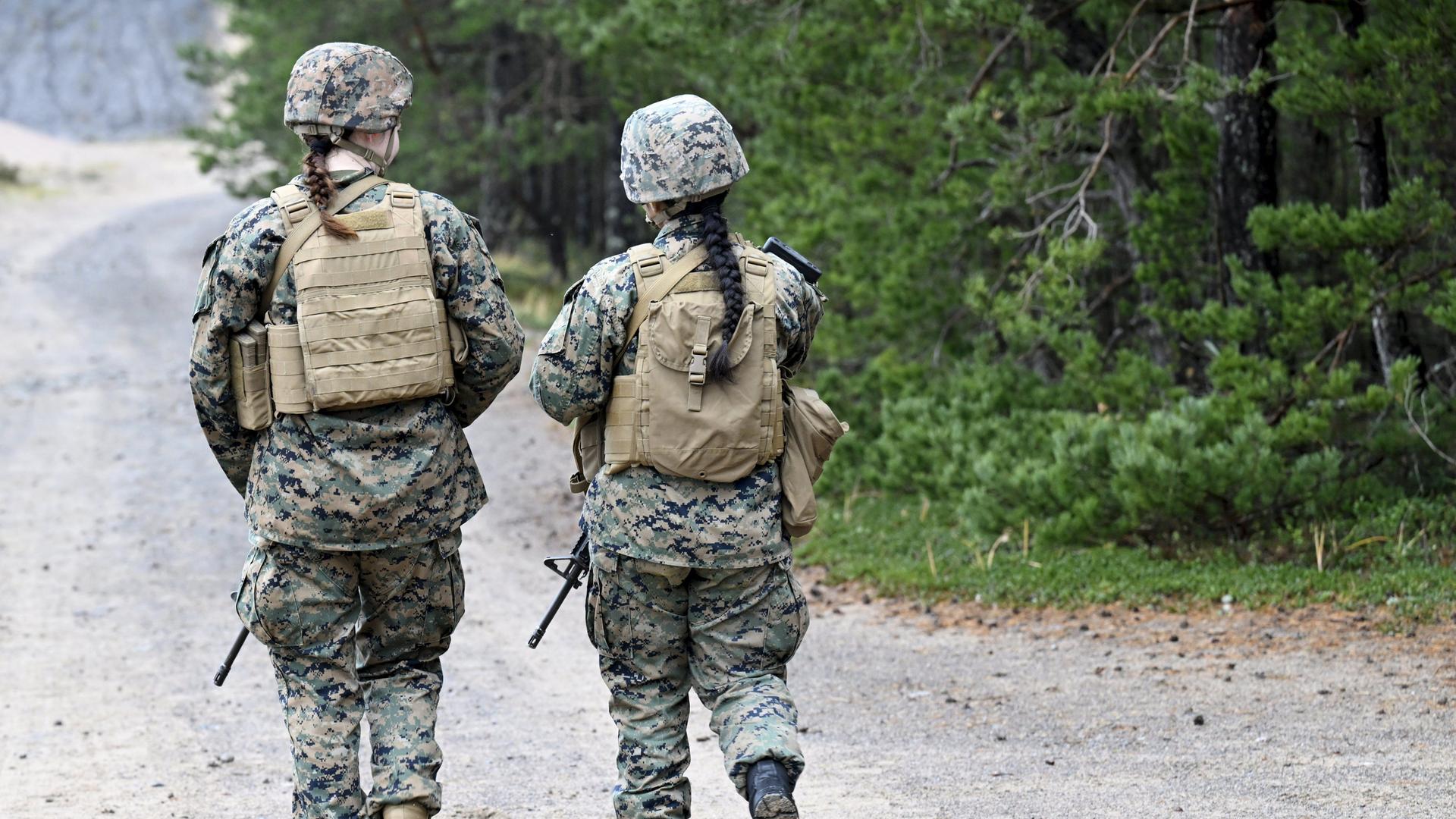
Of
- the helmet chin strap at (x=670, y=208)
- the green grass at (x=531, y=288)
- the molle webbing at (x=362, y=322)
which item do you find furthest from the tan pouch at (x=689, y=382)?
the green grass at (x=531, y=288)

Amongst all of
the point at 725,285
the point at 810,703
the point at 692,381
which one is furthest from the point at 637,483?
the point at 810,703

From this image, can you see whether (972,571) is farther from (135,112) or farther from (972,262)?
(135,112)

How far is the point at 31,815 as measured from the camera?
16.2 feet

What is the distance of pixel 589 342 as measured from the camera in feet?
12.7

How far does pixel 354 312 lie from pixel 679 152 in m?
0.95

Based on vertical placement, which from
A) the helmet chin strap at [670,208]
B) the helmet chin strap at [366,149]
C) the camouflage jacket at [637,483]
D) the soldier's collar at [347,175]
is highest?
the helmet chin strap at [366,149]

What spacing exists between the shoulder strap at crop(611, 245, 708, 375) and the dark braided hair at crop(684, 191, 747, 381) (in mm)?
45

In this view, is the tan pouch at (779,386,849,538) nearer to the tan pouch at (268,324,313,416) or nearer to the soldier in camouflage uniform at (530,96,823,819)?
the soldier in camouflage uniform at (530,96,823,819)

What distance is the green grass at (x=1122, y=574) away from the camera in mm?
7230

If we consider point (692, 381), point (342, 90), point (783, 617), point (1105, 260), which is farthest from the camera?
point (1105, 260)

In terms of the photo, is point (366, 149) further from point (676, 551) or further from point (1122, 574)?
point (1122, 574)

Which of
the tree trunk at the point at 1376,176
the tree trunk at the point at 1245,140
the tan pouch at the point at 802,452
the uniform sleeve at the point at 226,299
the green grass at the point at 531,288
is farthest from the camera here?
the green grass at the point at 531,288

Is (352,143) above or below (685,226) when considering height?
above

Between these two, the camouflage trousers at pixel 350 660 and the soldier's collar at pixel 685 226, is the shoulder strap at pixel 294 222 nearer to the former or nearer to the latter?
the camouflage trousers at pixel 350 660
